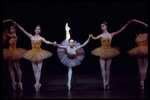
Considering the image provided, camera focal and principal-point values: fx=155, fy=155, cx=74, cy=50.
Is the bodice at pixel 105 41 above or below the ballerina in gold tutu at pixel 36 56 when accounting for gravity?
above

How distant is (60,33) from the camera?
4.11m

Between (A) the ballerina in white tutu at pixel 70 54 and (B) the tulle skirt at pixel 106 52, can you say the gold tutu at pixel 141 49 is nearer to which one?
(B) the tulle skirt at pixel 106 52

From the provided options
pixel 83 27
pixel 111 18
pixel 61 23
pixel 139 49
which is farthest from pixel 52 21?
pixel 139 49

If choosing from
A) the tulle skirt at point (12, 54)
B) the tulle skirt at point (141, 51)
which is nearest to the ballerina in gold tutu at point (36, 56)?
the tulle skirt at point (12, 54)

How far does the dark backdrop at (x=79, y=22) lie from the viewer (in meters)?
3.49

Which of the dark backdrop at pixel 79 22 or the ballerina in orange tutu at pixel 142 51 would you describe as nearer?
the ballerina in orange tutu at pixel 142 51

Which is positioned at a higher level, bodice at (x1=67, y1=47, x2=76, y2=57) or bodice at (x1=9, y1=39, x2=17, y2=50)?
bodice at (x1=9, y1=39, x2=17, y2=50)

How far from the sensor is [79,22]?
3.94 m

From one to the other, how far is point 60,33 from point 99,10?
117cm

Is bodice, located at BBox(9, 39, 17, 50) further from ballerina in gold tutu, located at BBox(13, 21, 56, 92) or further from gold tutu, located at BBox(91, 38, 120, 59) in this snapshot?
gold tutu, located at BBox(91, 38, 120, 59)

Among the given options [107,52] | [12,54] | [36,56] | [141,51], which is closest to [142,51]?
[141,51]

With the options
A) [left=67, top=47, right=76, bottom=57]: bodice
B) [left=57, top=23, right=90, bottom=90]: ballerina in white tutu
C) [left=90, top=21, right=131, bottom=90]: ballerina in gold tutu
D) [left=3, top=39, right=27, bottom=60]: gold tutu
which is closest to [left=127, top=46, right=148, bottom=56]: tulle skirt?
[left=90, top=21, right=131, bottom=90]: ballerina in gold tutu

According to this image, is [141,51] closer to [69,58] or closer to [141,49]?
[141,49]

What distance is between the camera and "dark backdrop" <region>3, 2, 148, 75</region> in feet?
11.5
